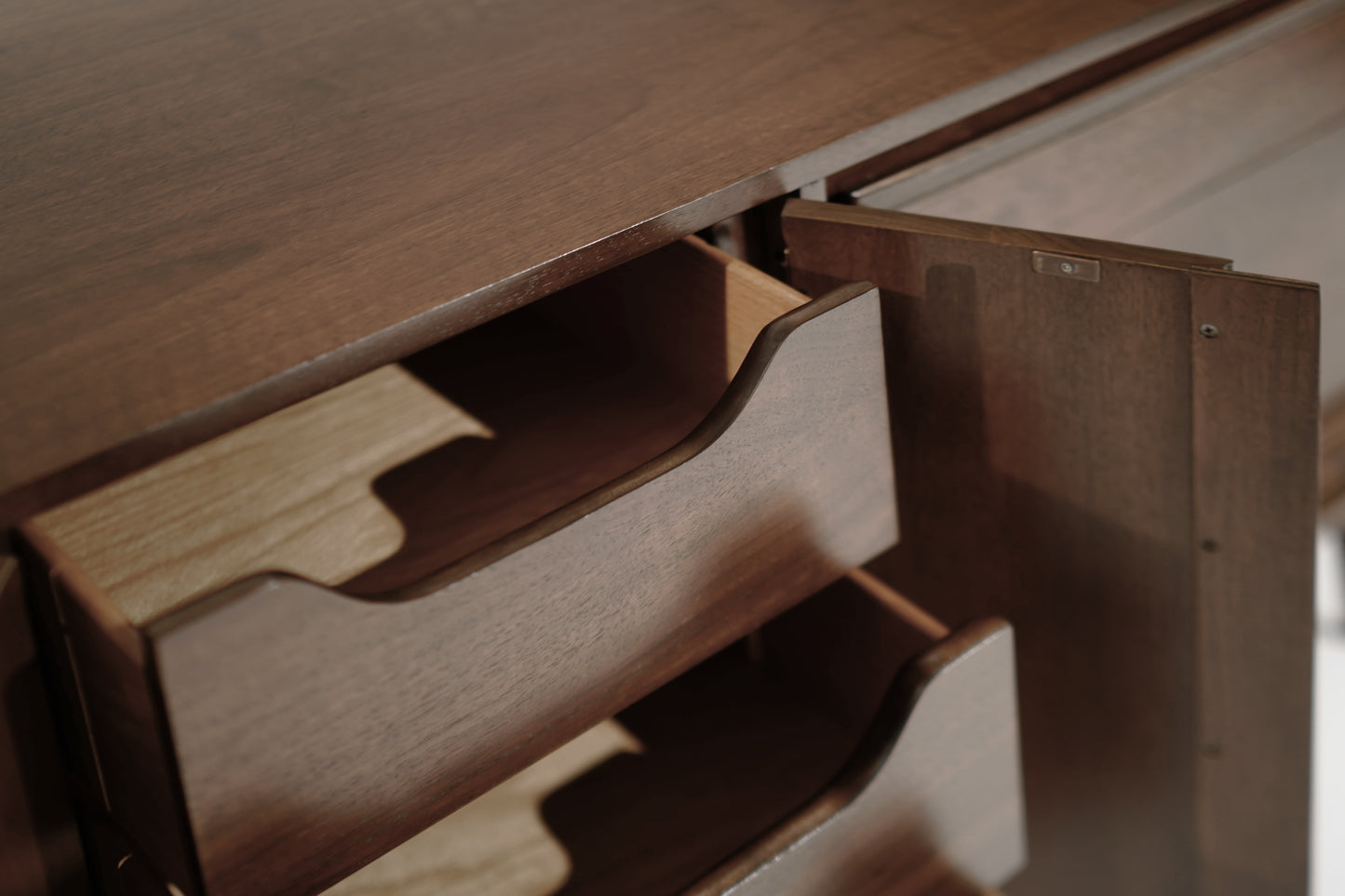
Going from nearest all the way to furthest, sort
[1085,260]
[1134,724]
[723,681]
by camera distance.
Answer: [1085,260] < [1134,724] < [723,681]

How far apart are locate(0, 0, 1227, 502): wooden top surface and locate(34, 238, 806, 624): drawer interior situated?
0.08 meters

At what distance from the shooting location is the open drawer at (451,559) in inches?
15.1

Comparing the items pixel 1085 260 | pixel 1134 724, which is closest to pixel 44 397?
pixel 1085 260

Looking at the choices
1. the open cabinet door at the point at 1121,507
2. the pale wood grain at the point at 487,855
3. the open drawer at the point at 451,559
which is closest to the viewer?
the open drawer at the point at 451,559

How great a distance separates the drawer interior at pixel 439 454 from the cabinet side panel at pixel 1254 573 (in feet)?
0.63

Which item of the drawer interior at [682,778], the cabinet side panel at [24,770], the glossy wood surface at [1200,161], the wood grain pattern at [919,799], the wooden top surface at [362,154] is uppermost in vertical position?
the wooden top surface at [362,154]

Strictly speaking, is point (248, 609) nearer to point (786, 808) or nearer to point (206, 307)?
point (206, 307)

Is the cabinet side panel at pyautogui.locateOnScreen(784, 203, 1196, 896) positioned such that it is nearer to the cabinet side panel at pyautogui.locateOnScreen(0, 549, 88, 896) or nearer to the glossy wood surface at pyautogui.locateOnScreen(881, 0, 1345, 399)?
the glossy wood surface at pyautogui.locateOnScreen(881, 0, 1345, 399)

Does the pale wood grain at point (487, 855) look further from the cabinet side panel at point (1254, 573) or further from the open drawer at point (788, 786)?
the cabinet side panel at point (1254, 573)

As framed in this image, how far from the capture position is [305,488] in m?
0.65

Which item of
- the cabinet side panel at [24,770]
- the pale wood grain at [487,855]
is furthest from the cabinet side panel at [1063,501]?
the cabinet side panel at [24,770]

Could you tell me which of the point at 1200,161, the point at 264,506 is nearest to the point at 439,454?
the point at 264,506

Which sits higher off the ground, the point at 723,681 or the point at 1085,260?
the point at 1085,260

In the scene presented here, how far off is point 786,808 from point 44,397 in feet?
1.42
